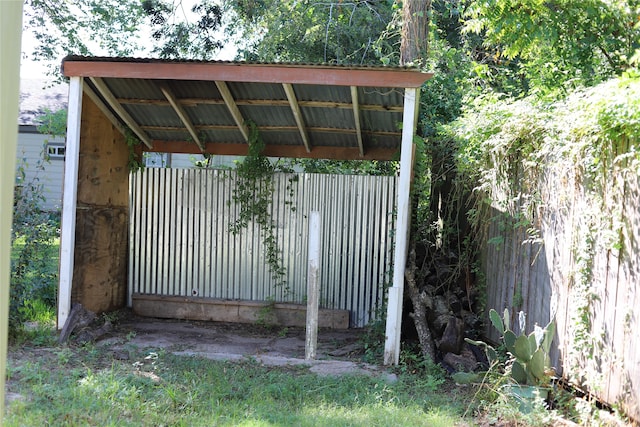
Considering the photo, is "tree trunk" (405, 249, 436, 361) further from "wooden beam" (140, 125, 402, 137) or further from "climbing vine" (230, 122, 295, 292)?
"climbing vine" (230, 122, 295, 292)

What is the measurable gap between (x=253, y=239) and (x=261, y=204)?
0.56 metres

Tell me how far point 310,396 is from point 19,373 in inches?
107

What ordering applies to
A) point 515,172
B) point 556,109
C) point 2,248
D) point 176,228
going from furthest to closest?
1. point 176,228
2. point 515,172
3. point 556,109
4. point 2,248

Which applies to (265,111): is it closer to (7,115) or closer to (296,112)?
(296,112)

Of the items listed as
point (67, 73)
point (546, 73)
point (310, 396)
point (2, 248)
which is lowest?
point (310, 396)

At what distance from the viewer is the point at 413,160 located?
7867mm

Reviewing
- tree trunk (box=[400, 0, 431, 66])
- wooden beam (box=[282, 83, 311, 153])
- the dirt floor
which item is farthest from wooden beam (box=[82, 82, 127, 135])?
tree trunk (box=[400, 0, 431, 66])

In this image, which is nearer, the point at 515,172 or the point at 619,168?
the point at 619,168

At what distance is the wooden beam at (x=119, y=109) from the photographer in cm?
842

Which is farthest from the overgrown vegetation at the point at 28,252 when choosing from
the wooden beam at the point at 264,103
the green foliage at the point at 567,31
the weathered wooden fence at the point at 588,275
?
the green foliage at the point at 567,31

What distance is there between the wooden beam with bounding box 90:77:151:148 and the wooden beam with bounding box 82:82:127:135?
9 cm

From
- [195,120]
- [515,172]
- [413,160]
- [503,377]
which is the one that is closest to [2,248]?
[503,377]

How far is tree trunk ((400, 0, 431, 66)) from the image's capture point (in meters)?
11.3

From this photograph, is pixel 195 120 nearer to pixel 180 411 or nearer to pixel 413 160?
pixel 413 160
